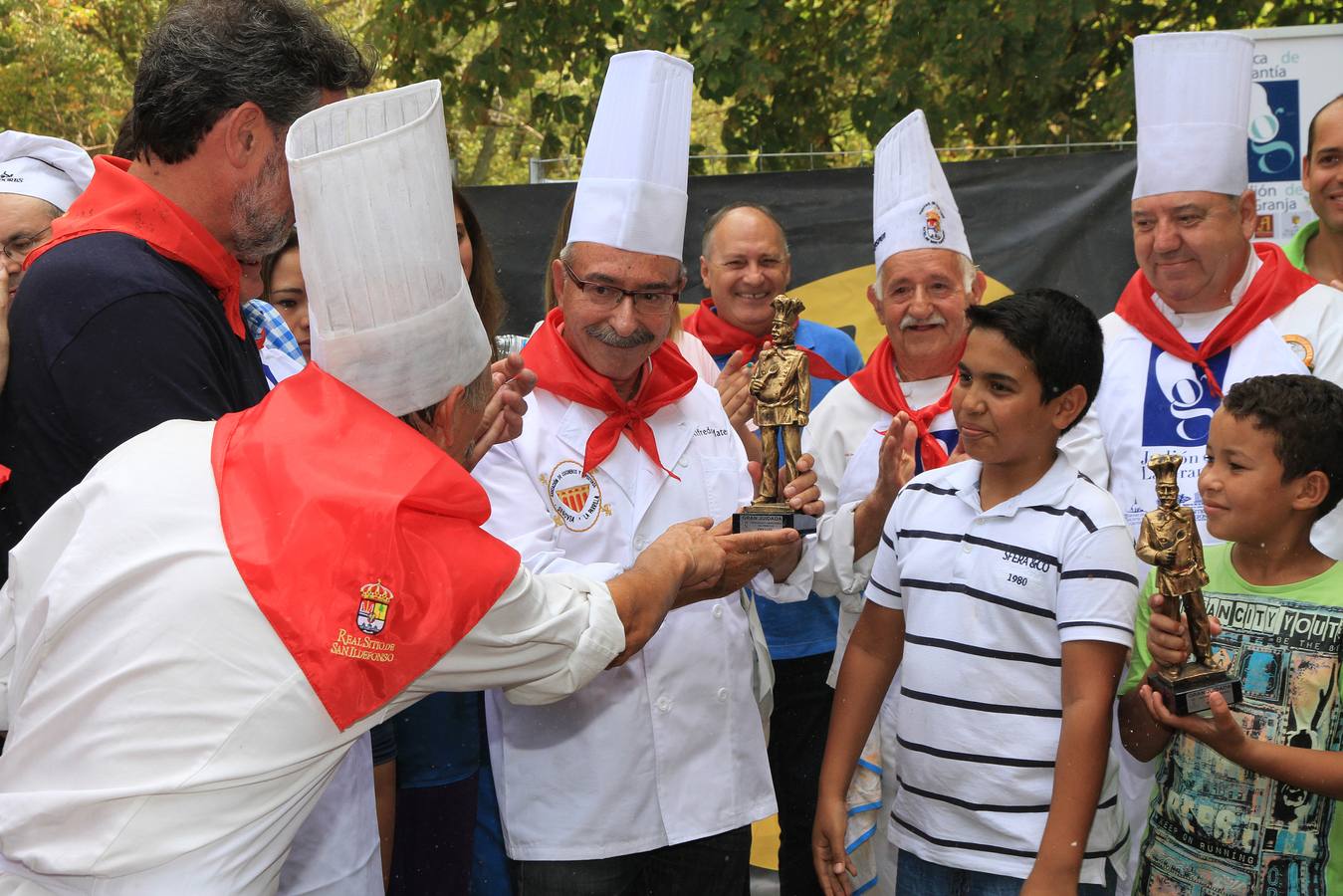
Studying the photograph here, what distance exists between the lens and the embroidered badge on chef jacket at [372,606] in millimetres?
1913

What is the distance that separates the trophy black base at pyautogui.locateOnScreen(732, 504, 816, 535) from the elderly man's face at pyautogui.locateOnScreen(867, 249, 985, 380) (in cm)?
112

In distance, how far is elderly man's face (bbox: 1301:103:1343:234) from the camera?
4.15 m

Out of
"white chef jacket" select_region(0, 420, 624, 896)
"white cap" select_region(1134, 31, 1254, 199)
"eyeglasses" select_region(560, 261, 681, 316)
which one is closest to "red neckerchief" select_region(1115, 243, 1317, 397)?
"white cap" select_region(1134, 31, 1254, 199)

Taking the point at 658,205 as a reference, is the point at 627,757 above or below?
below

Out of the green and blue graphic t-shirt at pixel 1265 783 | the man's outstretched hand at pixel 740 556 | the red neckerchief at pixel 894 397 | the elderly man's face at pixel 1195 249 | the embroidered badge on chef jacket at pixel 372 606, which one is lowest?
the green and blue graphic t-shirt at pixel 1265 783

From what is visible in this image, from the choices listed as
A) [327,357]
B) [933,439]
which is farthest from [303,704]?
[933,439]

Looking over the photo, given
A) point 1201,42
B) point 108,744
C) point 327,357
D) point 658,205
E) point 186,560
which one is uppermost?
point 1201,42

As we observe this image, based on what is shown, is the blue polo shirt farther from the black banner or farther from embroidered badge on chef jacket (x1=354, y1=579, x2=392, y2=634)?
embroidered badge on chef jacket (x1=354, y1=579, x2=392, y2=634)

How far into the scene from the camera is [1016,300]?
3184mm

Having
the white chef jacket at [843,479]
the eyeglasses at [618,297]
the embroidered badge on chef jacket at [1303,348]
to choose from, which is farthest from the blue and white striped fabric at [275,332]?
the embroidered badge on chef jacket at [1303,348]

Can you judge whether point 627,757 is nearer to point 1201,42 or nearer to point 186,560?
point 186,560

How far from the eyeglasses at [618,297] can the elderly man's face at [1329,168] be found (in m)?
2.38

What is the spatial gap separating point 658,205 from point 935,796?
5.57 feet

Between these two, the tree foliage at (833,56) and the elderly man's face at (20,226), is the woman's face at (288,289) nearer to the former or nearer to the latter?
the elderly man's face at (20,226)
